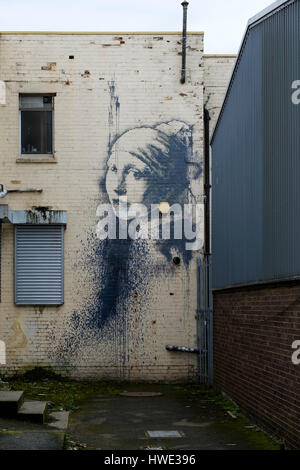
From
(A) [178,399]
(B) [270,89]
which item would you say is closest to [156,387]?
(A) [178,399]

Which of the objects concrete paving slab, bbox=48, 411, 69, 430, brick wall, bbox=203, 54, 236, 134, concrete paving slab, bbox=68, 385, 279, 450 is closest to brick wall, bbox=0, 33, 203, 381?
brick wall, bbox=203, 54, 236, 134

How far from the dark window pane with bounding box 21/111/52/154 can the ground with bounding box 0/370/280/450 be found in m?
4.80

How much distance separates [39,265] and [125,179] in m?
2.55

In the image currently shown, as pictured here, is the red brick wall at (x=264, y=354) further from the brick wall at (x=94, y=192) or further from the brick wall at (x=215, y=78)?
the brick wall at (x=215, y=78)

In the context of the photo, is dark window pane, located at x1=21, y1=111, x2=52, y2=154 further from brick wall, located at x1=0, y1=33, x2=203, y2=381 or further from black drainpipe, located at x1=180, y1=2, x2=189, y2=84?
black drainpipe, located at x1=180, y1=2, x2=189, y2=84

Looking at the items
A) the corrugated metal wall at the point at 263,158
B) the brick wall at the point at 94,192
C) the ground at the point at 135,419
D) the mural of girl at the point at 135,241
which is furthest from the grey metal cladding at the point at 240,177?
the ground at the point at 135,419

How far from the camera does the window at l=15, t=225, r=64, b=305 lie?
14938 mm

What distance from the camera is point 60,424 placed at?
395 inches

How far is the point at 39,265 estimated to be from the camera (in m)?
15.0

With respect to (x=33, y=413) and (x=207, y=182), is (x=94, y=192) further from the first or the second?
(x=33, y=413)

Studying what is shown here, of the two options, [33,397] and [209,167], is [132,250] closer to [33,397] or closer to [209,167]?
[209,167]

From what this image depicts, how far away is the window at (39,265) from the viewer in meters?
14.9

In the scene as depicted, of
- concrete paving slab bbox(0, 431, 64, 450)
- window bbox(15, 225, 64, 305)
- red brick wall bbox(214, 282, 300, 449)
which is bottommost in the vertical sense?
concrete paving slab bbox(0, 431, 64, 450)

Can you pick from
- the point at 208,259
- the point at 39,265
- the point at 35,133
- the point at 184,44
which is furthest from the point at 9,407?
the point at 184,44
